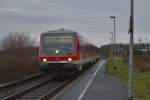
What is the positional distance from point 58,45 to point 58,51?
495 millimetres

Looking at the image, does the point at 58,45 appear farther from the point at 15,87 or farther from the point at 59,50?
the point at 15,87

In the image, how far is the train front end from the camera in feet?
84.3

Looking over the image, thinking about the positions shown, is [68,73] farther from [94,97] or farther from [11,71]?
[94,97]

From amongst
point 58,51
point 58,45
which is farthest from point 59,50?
point 58,45

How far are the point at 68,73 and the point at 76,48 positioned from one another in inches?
96.4

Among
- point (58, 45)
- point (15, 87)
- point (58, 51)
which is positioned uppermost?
point (58, 45)

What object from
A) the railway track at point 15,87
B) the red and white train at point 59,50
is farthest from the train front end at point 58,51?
the railway track at point 15,87

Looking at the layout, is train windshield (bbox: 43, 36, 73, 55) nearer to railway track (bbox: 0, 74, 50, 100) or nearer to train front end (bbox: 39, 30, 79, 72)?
train front end (bbox: 39, 30, 79, 72)

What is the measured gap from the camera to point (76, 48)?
86.9 ft

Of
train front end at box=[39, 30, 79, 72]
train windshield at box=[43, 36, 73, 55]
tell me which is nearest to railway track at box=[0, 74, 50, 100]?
train front end at box=[39, 30, 79, 72]

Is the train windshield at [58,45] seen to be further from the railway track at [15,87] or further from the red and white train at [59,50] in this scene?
the railway track at [15,87]

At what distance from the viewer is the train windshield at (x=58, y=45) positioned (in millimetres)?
26203

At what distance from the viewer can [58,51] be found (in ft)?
85.9

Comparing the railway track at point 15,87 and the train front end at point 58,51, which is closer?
the railway track at point 15,87
